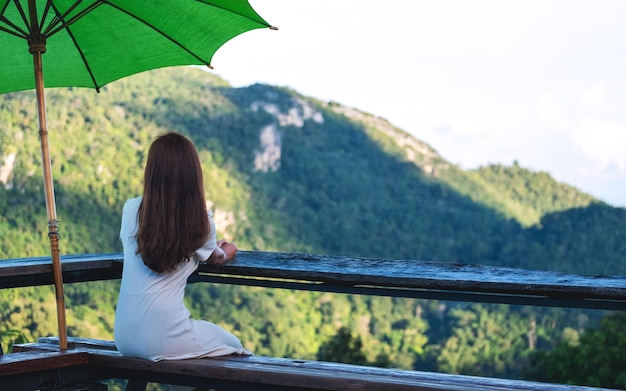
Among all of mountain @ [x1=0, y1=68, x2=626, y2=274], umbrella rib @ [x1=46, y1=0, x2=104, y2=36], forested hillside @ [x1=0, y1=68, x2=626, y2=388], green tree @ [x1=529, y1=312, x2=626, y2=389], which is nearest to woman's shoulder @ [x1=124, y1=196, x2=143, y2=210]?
umbrella rib @ [x1=46, y1=0, x2=104, y2=36]

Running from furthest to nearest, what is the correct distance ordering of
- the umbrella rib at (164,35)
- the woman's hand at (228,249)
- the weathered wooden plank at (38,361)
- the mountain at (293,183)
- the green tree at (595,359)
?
the mountain at (293,183)
the green tree at (595,359)
the umbrella rib at (164,35)
the woman's hand at (228,249)
the weathered wooden plank at (38,361)

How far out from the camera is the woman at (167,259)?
2.26 m

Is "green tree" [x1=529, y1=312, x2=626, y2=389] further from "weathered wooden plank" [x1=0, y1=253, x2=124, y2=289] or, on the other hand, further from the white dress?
the white dress

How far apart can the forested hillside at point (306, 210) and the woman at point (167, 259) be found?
819 inches

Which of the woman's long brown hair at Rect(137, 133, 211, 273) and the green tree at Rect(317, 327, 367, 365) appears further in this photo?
the green tree at Rect(317, 327, 367, 365)

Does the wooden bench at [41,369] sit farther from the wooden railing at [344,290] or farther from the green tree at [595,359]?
the green tree at [595,359]

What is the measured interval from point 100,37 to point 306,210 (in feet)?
152

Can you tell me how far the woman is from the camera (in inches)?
88.8

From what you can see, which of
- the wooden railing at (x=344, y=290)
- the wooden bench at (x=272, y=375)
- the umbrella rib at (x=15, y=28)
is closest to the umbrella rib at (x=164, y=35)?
the umbrella rib at (x=15, y=28)

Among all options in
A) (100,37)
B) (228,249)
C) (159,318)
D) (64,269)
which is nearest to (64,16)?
(100,37)

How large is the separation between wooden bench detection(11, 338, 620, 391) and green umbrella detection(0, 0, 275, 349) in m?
0.29

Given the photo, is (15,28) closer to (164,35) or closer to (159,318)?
(164,35)

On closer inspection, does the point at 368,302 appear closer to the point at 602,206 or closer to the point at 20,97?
the point at 602,206

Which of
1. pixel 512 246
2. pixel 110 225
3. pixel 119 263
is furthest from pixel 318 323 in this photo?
pixel 119 263
